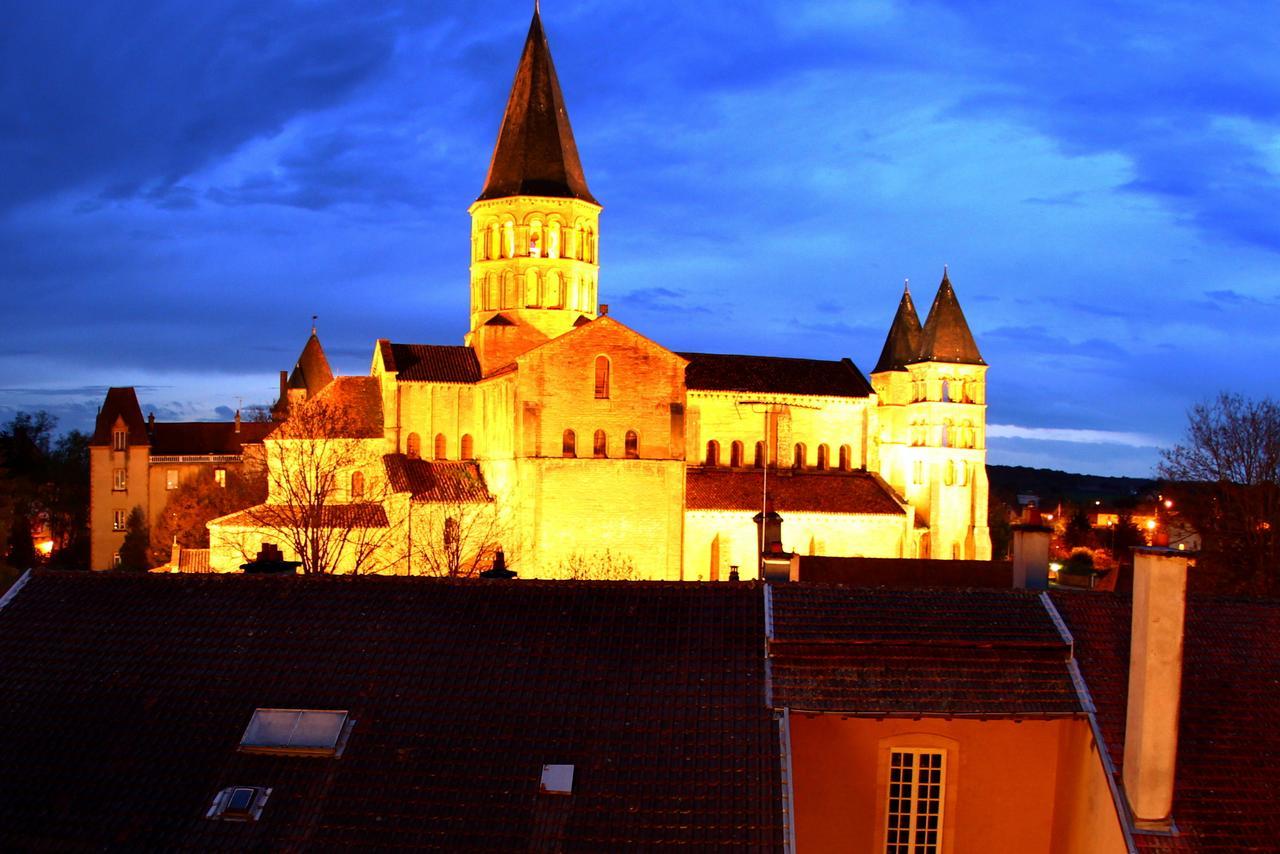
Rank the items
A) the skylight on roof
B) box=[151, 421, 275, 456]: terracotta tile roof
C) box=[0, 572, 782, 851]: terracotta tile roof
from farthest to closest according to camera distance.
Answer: box=[151, 421, 275, 456]: terracotta tile roof → the skylight on roof → box=[0, 572, 782, 851]: terracotta tile roof

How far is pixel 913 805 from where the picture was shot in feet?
48.9

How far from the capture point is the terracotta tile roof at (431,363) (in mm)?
55375

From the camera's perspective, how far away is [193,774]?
13.8m

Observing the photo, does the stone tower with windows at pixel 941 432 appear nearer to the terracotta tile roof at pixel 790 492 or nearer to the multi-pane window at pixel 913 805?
the terracotta tile roof at pixel 790 492

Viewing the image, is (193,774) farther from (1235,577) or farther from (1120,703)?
(1235,577)

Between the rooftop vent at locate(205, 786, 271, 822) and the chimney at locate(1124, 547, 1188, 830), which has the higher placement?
the chimney at locate(1124, 547, 1188, 830)

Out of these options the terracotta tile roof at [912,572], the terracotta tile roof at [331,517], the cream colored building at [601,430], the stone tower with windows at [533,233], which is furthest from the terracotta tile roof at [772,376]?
the terracotta tile roof at [912,572]

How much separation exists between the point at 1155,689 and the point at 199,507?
61.5 meters

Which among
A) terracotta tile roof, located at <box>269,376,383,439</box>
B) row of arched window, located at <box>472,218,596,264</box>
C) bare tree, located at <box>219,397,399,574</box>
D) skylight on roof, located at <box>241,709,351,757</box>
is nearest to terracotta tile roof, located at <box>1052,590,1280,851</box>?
skylight on roof, located at <box>241,709,351,757</box>

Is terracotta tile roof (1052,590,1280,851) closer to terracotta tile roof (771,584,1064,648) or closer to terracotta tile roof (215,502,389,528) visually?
terracotta tile roof (771,584,1064,648)

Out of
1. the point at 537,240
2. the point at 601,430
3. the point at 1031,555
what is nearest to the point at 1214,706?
the point at 1031,555

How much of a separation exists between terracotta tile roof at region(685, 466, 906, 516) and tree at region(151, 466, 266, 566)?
980 inches

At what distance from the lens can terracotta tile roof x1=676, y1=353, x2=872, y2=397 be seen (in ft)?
198

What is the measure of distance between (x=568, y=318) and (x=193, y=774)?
4536 centimetres
